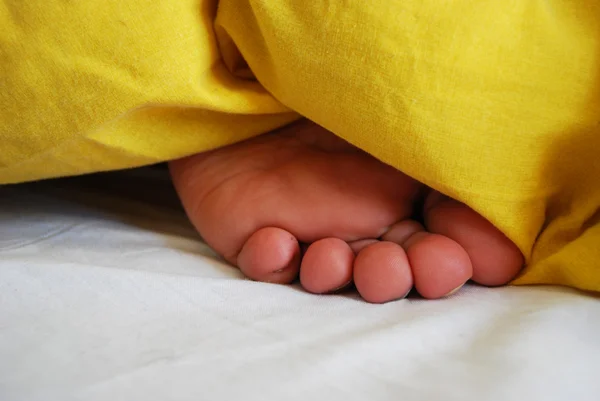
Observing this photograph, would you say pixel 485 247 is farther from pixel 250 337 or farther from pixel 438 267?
pixel 250 337

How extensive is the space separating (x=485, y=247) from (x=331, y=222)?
0.14 metres

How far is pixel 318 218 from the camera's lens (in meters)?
0.55

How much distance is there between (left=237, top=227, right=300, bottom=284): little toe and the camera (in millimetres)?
525

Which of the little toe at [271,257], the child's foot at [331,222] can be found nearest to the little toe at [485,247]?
the child's foot at [331,222]

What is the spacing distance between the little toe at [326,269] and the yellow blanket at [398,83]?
0.09 metres

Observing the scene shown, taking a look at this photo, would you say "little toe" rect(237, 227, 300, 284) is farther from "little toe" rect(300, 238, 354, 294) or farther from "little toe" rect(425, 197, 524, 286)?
"little toe" rect(425, 197, 524, 286)

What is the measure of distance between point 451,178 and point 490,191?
4 centimetres

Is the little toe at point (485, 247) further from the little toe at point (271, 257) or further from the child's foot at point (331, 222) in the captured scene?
the little toe at point (271, 257)

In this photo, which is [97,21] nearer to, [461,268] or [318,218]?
[318,218]

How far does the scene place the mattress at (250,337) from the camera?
35 cm

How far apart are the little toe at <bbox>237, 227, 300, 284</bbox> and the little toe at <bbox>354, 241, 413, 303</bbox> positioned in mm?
65

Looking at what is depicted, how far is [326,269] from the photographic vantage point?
19.7 inches

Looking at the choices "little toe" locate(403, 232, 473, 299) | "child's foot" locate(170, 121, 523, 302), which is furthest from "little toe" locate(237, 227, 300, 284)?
"little toe" locate(403, 232, 473, 299)

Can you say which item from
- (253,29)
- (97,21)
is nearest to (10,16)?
(97,21)
